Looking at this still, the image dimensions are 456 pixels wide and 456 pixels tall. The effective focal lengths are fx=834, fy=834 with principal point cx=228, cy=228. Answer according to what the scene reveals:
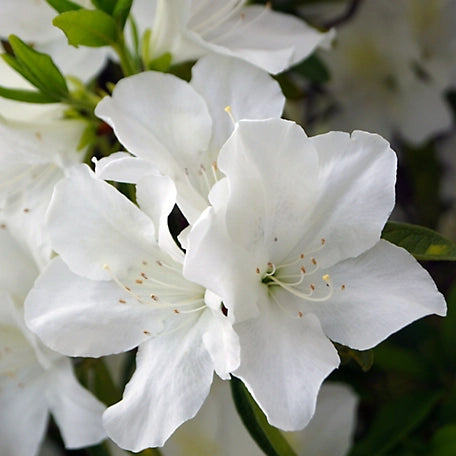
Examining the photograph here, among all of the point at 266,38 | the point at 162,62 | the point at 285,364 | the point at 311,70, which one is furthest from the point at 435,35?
the point at 285,364

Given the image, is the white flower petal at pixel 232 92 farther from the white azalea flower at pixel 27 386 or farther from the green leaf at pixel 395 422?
the green leaf at pixel 395 422

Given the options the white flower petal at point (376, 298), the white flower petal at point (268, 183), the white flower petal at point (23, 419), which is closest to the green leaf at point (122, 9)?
the white flower petal at point (268, 183)

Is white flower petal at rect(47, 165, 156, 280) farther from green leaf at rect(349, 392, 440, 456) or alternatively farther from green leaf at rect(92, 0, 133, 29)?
green leaf at rect(349, 392, 440, 456)

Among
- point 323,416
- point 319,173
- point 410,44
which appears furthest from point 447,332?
point 319,173

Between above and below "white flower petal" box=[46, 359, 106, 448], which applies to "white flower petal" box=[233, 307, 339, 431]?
above

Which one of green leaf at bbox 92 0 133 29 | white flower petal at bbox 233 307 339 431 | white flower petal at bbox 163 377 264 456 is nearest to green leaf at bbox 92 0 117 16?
green leaf at bbox 92 0 133 29

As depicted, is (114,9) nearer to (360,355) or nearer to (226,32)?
(226,32)
